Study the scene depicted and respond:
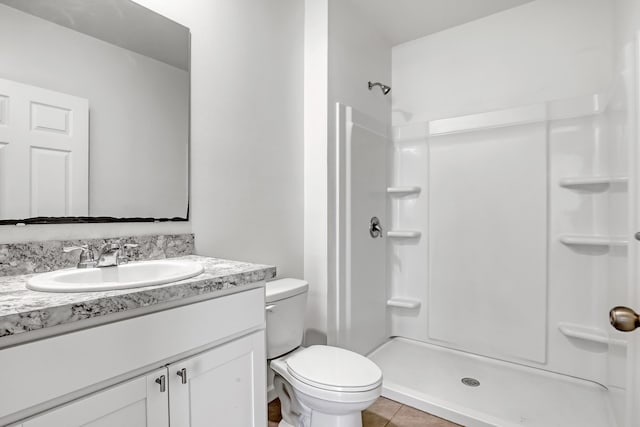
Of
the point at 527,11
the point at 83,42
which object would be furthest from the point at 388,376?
the point at 527,11

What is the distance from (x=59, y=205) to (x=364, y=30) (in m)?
2.19

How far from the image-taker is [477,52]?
8.00ft

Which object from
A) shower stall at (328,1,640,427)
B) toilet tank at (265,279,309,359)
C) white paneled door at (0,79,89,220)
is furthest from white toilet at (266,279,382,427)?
white paneled door at (0,79,89,220)

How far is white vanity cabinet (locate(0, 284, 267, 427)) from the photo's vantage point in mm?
656

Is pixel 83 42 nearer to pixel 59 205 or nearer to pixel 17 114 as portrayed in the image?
pixel 17 114

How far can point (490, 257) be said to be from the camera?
7.62 feet

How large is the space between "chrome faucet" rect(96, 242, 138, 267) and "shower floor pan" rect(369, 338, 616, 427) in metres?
1.59

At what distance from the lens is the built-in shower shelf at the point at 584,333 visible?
6.23ft

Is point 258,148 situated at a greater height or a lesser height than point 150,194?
greater

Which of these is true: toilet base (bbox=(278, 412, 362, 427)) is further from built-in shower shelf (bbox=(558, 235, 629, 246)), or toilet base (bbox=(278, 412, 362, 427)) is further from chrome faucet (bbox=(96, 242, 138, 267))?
built-in shower shelf (bbox=(558, 235, 629, 246))

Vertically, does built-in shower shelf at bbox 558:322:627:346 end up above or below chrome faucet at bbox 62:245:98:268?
below

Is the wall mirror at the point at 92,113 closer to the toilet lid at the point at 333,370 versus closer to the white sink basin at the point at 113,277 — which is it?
the white sink basin at the point at 113,277


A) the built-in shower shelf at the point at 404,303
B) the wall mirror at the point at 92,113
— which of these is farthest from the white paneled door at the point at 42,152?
the built-in shower shelf at the point at 404,303

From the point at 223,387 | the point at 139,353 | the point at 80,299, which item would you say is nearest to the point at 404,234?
the point at 223,387
